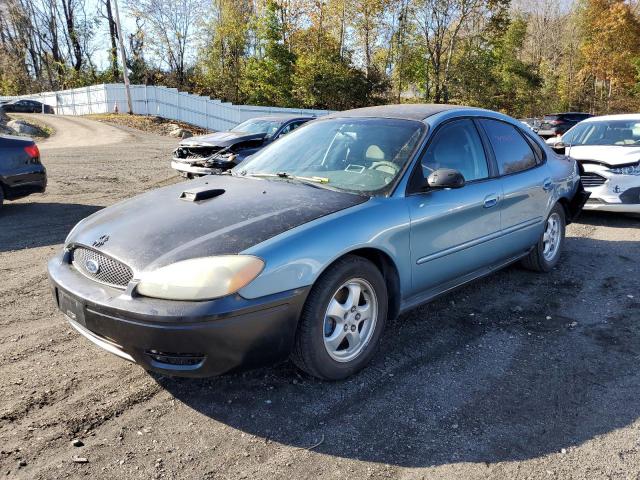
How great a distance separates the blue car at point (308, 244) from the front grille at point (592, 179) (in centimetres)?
→ 330

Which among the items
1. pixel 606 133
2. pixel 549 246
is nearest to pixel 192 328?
pixel 549 246

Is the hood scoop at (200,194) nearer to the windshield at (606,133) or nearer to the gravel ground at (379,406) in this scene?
the gravel ground at (379,406)

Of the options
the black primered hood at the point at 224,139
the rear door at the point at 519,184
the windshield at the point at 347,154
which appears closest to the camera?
the windshield at the point at 347,154

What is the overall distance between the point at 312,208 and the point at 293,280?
1.87ft

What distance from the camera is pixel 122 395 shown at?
2885 millimetres

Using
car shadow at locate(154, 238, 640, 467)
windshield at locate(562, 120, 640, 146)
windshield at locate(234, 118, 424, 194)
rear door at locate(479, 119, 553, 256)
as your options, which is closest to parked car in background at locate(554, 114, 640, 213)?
windshield at locate(562, 120, 640, 146)

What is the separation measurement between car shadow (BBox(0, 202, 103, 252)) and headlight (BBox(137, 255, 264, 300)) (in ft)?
13.9

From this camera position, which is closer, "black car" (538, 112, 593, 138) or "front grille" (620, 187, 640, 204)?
"front grille" (620, 187, 640, 204)

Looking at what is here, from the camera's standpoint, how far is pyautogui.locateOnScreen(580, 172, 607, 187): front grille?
7.23m

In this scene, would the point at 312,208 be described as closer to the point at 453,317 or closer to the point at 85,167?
the point at 453,317

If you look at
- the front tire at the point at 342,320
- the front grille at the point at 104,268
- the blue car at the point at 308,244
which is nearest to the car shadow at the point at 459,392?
the front tire at the point at 342,320

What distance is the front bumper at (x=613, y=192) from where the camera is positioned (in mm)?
7004

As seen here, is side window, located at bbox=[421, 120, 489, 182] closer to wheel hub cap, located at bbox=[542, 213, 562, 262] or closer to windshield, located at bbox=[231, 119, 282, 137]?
wheel hub cap, located at bbox=[542, 213, 562, 262]

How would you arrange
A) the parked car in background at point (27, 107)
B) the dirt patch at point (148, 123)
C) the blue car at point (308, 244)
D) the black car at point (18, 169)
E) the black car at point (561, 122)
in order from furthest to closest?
the parked car in background at point (27, 107) < the dirt patch at point (148, 123) < the black car at point (561, 122) < the black car at point (18, 169) < the blue car at point (308, 244)
